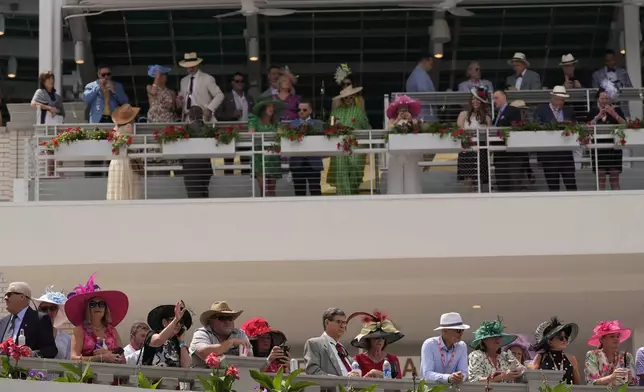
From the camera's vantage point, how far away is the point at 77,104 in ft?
78.5

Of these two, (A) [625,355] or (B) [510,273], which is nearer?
(A) [625,355]

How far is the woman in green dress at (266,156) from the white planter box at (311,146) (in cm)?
27

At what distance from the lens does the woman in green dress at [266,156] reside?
68.4ft

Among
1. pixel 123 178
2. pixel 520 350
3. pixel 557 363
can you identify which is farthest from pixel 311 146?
pixel 557 363

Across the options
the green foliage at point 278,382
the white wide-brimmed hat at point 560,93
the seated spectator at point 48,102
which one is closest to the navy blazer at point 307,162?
the white wide-brimmed hat at point 560,93

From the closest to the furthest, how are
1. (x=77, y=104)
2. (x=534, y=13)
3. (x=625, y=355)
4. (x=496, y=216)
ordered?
(x=625, y=355)
(x=496, y=216)
(x=77, y=104)
(x=534, y=13)

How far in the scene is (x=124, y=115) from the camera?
21.3 meters

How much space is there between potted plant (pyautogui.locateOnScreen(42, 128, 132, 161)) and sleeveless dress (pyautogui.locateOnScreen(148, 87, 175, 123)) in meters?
1.23

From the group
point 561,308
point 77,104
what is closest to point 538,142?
point 561,308

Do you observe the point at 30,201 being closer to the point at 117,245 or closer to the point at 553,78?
the point at 117,245

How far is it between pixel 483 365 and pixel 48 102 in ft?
28.9

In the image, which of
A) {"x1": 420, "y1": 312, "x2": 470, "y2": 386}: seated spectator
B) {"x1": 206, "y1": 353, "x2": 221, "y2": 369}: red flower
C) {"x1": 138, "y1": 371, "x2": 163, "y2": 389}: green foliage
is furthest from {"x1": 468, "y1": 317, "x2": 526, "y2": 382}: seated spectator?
{"x1": 138, "y1": 371, "x2": 163, "y2": 389}: green foliage

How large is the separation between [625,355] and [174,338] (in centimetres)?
403

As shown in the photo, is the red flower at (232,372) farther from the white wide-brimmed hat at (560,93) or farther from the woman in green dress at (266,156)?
the white wide-brimmed hat at (560,93)
